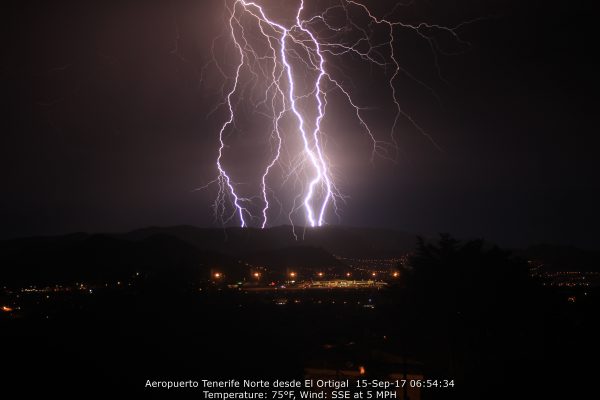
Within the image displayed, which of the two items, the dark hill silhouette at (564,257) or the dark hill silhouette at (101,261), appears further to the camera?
the dark hill silhouette at (564,257)

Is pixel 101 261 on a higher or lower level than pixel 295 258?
higher

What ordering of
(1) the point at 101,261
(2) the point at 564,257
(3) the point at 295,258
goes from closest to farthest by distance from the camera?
(1) the point at 101,261, (3) the point at 295,258, (2) the point at 564,257

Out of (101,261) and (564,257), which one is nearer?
(101,261)

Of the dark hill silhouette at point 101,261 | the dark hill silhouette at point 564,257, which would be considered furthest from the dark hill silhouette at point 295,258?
the dark hill silhouette at point 564,257

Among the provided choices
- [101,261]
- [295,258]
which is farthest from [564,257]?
[101,261]

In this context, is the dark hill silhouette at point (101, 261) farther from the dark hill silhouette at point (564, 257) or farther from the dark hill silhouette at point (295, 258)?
the dark hill silhouette at point (564, 257)

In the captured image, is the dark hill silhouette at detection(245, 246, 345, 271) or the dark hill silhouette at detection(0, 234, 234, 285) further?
the dark hill silhouette at detection(245, 246, 345, 271)

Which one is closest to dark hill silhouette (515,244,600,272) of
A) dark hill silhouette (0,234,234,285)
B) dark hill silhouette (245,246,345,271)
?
dark hill silhouette (245,246,345,271)

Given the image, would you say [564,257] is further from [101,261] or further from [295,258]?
[101,261]

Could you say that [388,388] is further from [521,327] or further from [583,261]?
[583,261]

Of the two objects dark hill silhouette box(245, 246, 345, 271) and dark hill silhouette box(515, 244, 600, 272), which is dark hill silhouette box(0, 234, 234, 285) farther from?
dark hill silhouette box(515, 244, 600, 272)

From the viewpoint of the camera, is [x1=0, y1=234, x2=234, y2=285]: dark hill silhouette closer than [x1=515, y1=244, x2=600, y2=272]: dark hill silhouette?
Yes
